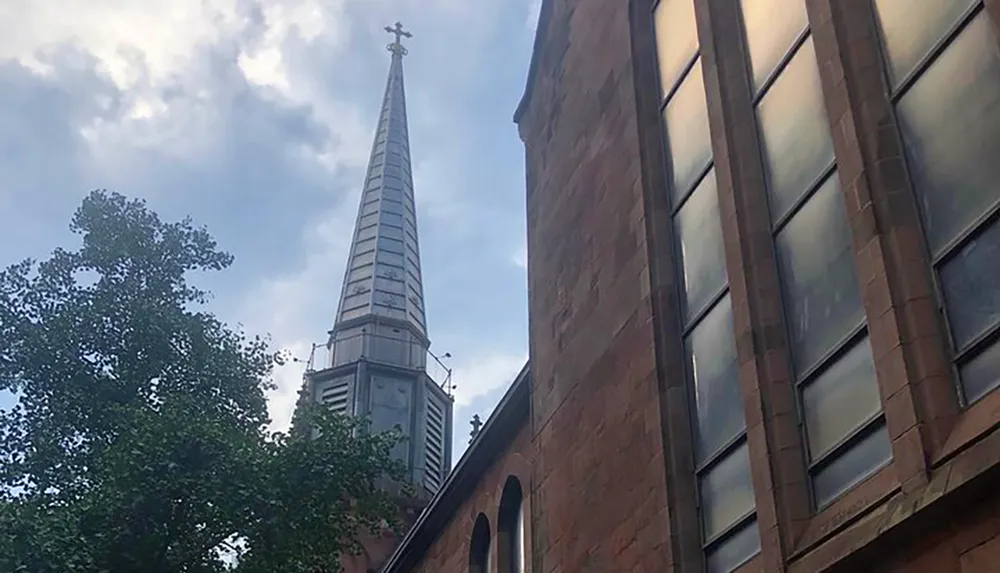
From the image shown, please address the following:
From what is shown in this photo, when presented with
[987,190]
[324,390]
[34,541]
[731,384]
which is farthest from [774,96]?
[324,390]

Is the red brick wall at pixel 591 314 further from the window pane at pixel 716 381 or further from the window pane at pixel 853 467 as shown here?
the window pane at pixel 853 467

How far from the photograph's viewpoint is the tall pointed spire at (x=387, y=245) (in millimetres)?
37000

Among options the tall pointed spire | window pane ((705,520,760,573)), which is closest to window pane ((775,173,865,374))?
window pane ((705,520,760,573))

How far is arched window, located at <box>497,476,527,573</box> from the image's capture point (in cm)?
1595

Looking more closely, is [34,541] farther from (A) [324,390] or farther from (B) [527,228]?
(A) [324,390]

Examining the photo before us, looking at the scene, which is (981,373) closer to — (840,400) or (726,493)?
(840,400)

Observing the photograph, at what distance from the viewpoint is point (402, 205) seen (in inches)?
1617

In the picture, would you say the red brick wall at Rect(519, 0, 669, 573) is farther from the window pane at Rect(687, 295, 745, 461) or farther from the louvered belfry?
the louvered belfry

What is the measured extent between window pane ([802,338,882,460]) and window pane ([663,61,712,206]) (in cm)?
281

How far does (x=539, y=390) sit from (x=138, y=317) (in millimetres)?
7808

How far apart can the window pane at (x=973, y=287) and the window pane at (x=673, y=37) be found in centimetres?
449

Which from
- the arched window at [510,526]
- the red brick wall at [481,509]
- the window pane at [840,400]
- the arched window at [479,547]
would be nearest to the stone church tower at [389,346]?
the red brick wall at [481,509]

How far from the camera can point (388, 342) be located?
118ft

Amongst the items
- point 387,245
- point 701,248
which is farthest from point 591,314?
point 387,245
